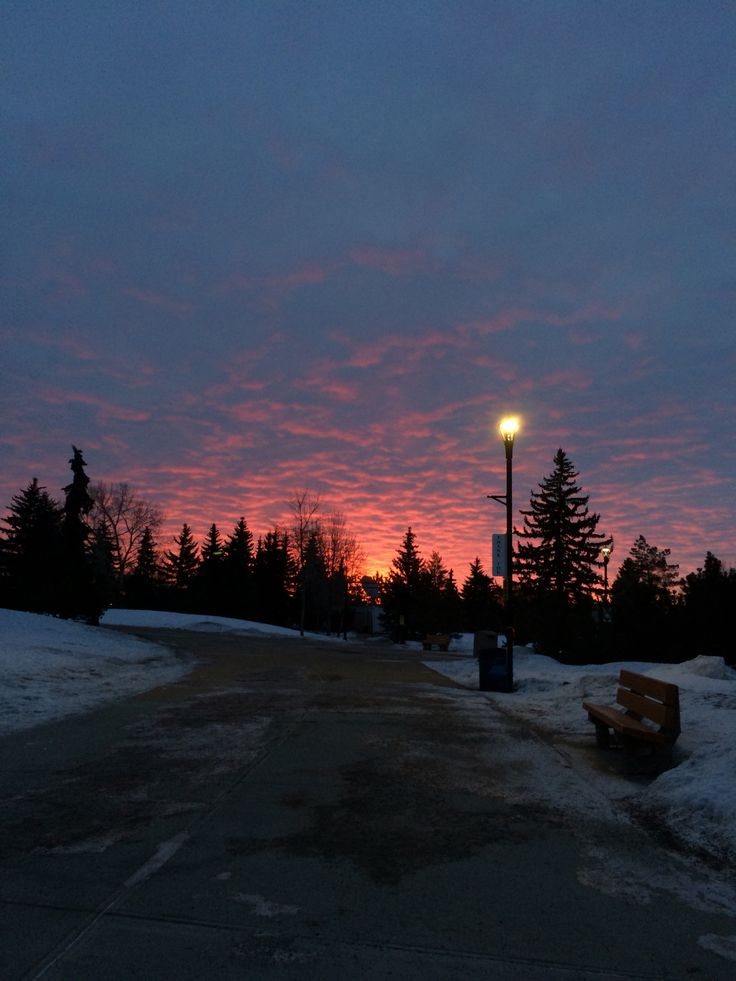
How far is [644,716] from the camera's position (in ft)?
26.2

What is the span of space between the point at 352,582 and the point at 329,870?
82.2 m

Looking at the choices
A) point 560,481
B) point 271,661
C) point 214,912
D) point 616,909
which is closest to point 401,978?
point 214,912

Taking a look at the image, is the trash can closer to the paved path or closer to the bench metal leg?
the bench metal leg

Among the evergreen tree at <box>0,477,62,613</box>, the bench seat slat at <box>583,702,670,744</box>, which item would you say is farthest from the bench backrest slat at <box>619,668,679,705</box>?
the evergreen tree at <box>0,477,62,613</box>

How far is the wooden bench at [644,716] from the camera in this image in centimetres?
714

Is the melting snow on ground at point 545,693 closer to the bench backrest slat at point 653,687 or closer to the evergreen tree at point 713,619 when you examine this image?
the bench backrest slat at point 653,687

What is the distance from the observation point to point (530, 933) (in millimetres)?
3604

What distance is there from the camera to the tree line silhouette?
27.8 metres

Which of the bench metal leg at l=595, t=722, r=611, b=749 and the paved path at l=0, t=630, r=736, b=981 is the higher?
the bench metal leg at l=595, t=722, r=611, b=749

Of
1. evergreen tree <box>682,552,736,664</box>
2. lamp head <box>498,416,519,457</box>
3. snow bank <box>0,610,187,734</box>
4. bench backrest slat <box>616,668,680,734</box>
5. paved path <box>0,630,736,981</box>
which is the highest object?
lamp head <box>498,416,519,457</box>

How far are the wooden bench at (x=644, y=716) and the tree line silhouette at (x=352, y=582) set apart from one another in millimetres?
7426

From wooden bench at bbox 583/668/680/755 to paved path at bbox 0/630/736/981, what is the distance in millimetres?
722

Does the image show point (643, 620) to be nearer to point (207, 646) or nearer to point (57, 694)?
point (207, 646)

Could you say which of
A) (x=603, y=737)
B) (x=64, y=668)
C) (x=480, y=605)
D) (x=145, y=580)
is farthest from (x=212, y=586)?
(x=603, y=737)
